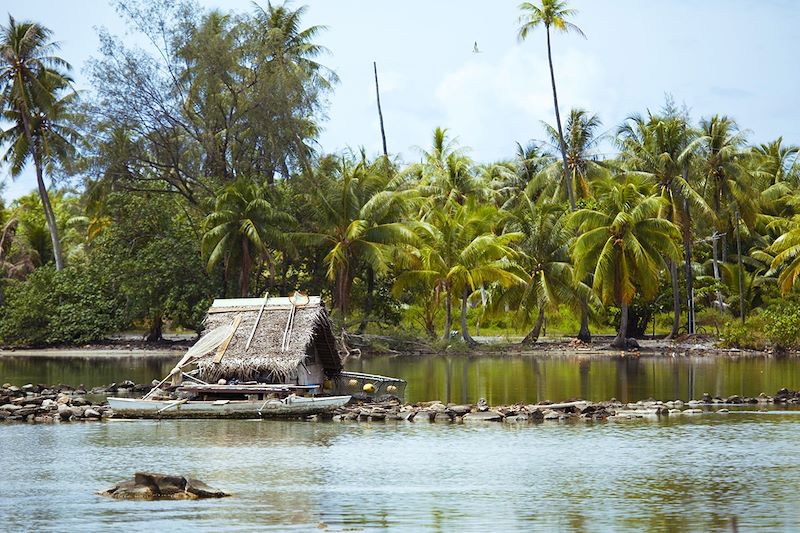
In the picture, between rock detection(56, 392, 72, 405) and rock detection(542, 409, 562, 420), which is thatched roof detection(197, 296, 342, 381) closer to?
rock detection(56, 392, 72, 405)

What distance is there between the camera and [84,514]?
16.4m

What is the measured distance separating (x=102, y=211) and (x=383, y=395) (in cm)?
2801

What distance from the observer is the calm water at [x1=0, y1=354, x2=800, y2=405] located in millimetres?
34000

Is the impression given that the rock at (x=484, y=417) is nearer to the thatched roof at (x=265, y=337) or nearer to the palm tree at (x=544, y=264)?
the thatched roof at (x=265, y=337)

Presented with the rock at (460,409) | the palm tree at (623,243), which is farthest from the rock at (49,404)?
the palm tree at (623,243)

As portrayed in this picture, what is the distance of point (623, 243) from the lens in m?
52.4

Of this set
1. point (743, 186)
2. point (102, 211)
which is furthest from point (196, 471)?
point (743, 186)

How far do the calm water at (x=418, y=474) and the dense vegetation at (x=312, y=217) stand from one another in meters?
25.1

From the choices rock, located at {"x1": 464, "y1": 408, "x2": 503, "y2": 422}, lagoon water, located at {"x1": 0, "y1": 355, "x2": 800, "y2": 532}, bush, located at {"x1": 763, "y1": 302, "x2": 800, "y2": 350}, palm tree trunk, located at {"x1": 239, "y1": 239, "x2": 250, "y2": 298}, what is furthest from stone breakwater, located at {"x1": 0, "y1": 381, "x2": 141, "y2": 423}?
bush, located at {"x1": 763, "y1": 302, "x2": 800, "y2": 350}

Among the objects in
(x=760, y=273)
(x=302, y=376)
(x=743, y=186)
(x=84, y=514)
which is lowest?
(x=84, y=514)

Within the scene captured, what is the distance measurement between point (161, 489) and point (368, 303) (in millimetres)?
39183

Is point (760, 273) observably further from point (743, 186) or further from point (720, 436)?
point (720, 436)

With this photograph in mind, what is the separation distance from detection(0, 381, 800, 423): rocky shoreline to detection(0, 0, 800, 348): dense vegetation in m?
21.1

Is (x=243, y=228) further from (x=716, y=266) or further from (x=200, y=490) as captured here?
(x=200, y=490)
